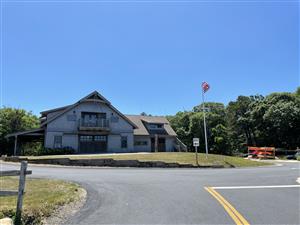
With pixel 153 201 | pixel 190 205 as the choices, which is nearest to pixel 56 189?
pixel 153 201

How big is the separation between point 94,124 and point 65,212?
98.1 ft

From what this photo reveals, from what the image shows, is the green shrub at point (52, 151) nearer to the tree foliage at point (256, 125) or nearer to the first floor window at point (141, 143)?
the first floor window at point (141, 143)

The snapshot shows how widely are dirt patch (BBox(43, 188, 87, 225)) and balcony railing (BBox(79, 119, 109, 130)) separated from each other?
27.5 meters

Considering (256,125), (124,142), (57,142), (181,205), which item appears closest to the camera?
(181,205)

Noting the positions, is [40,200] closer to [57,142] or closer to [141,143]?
[57,142]

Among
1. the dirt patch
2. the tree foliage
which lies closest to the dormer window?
the tree foliage

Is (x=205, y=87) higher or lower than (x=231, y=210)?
higher

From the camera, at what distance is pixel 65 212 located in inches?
294

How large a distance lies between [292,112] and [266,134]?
24.1ft

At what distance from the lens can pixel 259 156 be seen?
43250 millimetres

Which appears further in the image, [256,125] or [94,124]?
[256,125]

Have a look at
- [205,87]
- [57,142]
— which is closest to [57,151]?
[57,142]

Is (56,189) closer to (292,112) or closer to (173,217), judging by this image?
(173,217)

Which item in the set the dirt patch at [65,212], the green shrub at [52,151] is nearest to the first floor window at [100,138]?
the green shrub at [52,151]
